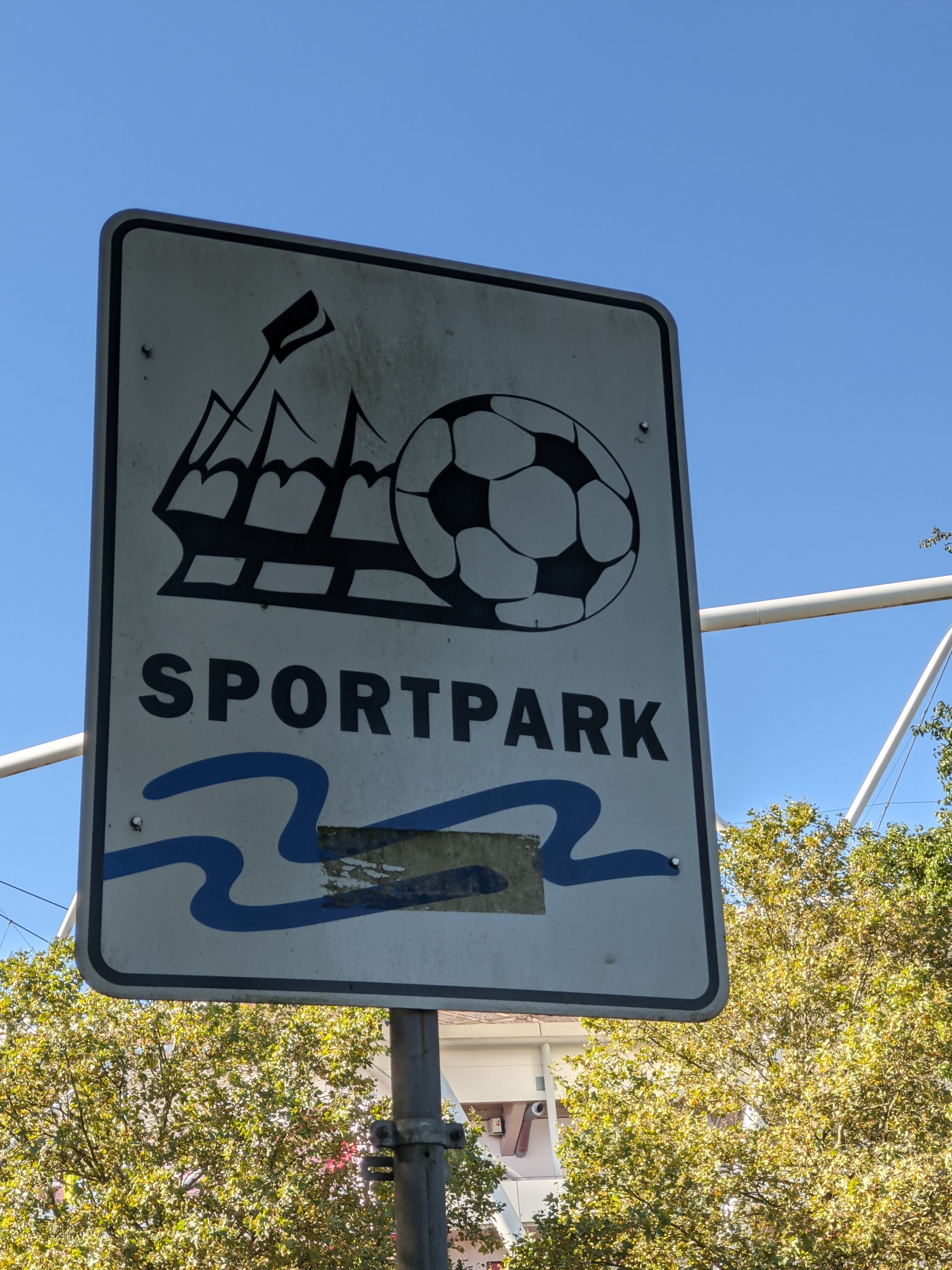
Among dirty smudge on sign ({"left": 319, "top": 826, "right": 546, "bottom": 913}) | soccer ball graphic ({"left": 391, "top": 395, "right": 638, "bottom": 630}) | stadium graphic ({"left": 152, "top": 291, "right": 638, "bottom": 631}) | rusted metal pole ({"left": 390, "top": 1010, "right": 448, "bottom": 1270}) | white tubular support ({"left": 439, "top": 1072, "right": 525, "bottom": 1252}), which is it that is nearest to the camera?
rusted metal pole ({"left": 390, "top": 1010, "right": 448, "bottom": 1270})

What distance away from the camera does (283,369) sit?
6.26 ft

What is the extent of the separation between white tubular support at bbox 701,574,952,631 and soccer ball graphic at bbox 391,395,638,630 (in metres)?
18.4

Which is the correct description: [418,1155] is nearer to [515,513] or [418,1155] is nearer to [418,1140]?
[418,1140]

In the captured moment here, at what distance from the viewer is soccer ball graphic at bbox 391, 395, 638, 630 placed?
6.09ft

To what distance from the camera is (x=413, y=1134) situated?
158cm

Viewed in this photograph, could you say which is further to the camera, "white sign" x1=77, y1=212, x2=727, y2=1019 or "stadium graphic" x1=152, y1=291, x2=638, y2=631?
"stadium graphic" x1=152, y1=291, x2=638, y2=631

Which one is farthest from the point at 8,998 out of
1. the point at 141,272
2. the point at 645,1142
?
the point at 141,272

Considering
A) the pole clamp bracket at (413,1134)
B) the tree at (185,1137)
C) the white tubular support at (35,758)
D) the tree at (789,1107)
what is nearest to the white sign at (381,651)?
the pole clamp bracket at (413,1134)

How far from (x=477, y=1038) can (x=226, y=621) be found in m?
40.4

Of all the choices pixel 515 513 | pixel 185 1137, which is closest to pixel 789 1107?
pixel 185 1137

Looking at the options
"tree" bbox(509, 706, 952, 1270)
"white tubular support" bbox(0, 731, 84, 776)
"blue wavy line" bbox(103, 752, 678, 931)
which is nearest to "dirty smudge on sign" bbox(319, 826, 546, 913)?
"blue wavy line" bbox(103, 752, 678, 931)

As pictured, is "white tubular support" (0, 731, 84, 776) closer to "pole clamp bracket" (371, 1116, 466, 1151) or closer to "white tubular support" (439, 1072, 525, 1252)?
"white tubular support" (439, 1072, 525, 1252)

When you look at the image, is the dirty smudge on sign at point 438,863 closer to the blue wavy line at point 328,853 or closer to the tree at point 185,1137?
the blue wavy line at point 328,853

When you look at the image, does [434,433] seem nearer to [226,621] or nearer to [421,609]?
[421,609]
